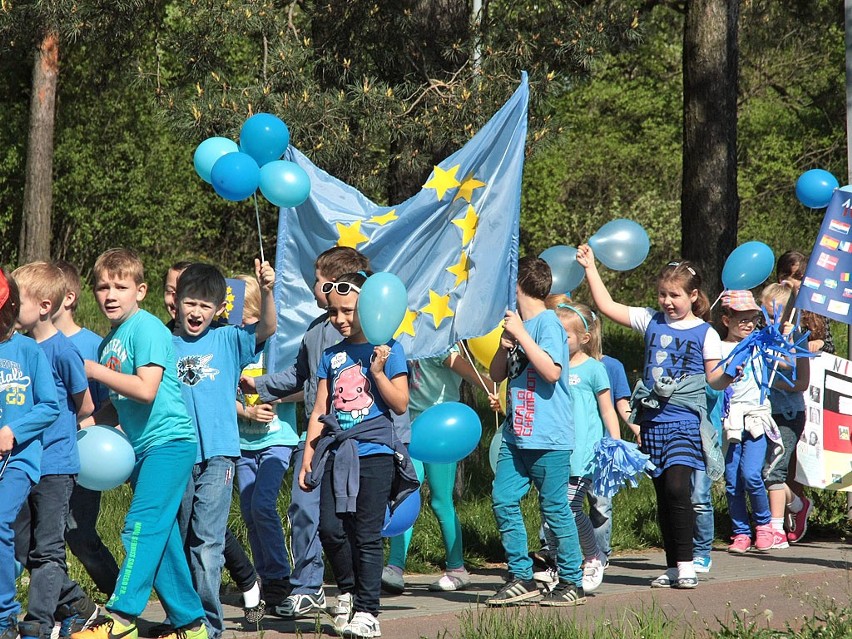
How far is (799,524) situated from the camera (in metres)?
8.57

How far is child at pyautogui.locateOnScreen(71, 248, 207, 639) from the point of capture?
531 centimetres

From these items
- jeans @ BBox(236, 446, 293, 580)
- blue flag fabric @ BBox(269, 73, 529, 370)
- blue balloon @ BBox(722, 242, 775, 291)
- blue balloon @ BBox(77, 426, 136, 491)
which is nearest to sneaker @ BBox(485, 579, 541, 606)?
jeans @ BBox(236, 446, 293, 580)

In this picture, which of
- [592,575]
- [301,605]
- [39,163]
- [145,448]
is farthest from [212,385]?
[39,163]

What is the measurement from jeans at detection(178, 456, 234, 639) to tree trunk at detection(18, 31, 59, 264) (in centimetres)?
1242

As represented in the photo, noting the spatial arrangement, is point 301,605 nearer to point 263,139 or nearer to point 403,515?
point 403,515

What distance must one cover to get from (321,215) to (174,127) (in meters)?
1.91

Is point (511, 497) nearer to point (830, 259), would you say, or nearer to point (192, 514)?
point (192, 514)

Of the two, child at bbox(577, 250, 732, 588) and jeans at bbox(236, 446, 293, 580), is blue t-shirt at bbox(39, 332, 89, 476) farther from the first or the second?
child at bbox(577, 250, 732, 588)

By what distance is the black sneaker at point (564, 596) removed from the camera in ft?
20.8

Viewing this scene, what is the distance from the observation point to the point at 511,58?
891 cm

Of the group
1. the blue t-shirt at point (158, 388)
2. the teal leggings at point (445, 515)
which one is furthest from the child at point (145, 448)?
the teal leggings at point (445, 515)

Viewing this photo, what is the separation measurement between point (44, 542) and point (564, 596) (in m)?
2.58

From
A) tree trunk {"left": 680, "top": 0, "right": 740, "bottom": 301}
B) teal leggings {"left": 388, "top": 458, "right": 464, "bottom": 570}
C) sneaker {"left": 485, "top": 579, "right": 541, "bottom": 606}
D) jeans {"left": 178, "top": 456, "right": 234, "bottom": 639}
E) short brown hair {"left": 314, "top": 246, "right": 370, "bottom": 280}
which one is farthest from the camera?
tree trunk {"left": 680, "top": 0, "right": 740, "bottom": 301}

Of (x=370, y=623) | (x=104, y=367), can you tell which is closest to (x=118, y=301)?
(x=104, y=367)
